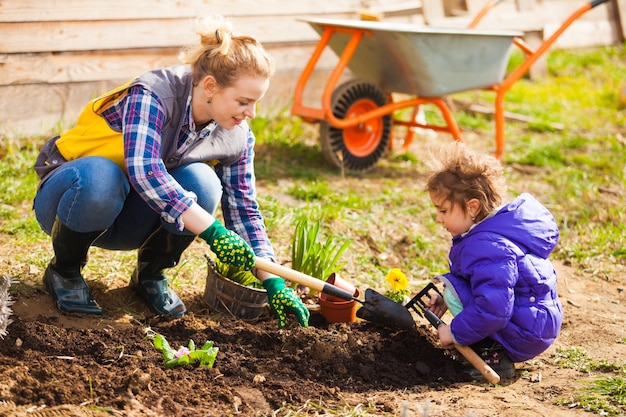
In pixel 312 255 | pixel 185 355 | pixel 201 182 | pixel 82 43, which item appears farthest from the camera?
pixel 82 43

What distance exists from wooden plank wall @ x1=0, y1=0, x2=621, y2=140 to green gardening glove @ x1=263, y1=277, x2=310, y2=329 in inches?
97.7

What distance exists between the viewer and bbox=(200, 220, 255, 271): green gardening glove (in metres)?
2.79

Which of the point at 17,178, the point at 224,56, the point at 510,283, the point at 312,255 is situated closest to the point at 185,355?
the point at 312,255

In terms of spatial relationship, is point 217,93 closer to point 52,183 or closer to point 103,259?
point 52,183

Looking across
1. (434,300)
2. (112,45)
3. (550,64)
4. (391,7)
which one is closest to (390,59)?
(391,7)

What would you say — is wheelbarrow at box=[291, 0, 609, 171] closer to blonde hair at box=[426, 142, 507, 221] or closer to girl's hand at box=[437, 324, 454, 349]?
blonde hair at box=[426, 142, 507, 221]

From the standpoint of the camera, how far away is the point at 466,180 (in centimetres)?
295

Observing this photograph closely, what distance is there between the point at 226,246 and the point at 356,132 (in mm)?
3009

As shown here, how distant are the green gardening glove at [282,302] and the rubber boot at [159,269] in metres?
0.40

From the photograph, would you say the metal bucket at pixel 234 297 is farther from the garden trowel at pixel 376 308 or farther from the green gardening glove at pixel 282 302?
the garden trowel at pixel 376 308

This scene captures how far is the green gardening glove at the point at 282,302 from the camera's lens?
3.06m

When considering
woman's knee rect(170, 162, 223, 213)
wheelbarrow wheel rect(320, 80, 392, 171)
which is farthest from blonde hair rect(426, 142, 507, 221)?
wheelbarrow wheel rect(320, 80, 392, 171)

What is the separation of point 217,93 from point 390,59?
8.97 ft

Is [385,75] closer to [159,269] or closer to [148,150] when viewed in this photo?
[159,269]
